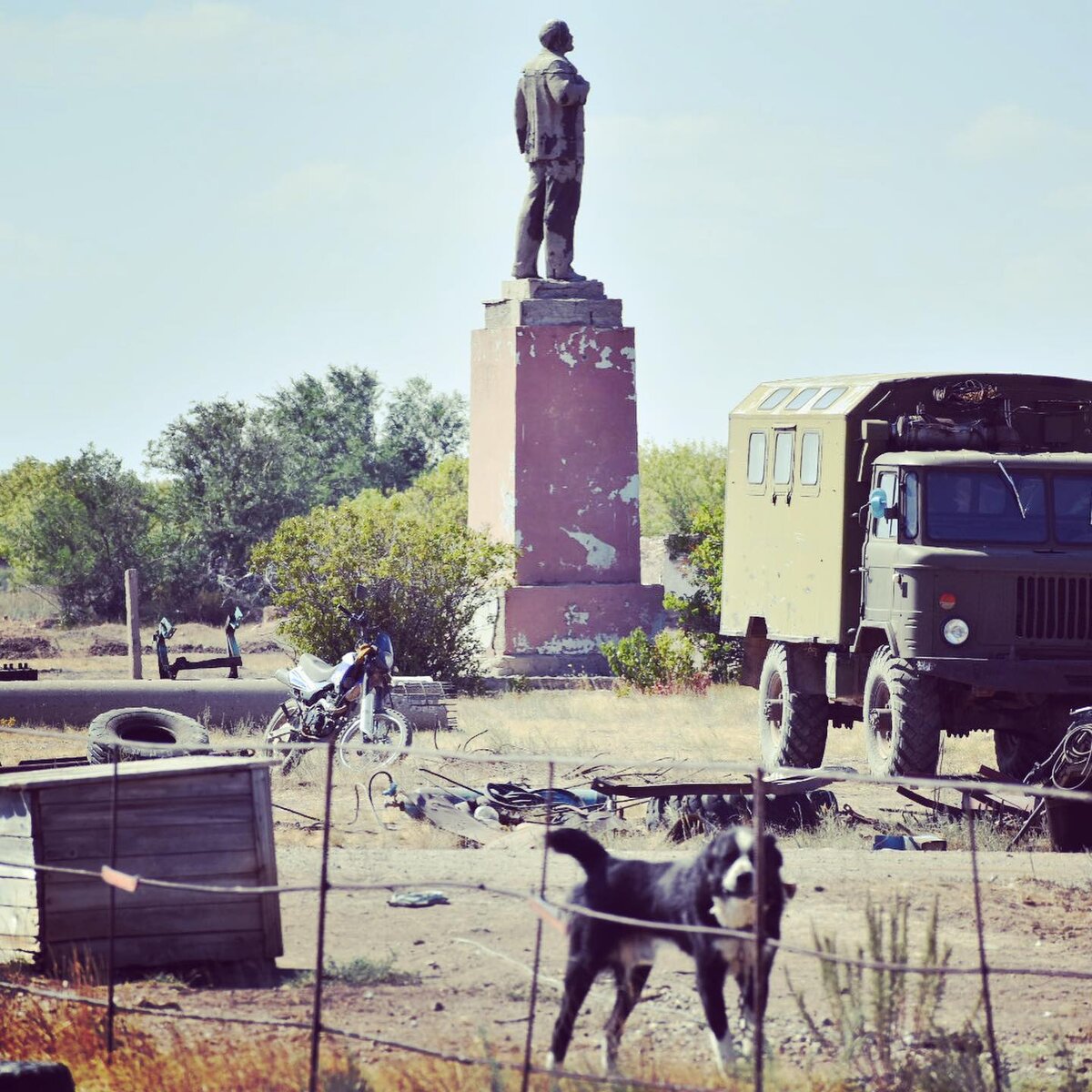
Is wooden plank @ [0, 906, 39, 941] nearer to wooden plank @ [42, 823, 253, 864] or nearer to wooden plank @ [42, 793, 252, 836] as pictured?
wooden plank @ [42, 823, 253, 864]

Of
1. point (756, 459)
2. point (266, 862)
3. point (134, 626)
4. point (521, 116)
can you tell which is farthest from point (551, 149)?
point (266, 862)

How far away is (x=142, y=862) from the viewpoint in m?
8.68

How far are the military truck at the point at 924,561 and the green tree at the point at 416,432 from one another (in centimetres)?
4827

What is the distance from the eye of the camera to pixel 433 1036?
7.85m

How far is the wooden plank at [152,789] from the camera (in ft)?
28.4

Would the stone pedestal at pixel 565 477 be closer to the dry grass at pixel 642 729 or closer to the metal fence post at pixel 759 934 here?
the dry grass at pixel 642 729

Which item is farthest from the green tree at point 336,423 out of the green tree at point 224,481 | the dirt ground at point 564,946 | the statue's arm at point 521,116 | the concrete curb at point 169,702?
the dirt ground at point 564,946

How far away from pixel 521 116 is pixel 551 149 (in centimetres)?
73

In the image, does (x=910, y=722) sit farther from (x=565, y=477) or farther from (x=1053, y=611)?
(x=565, y=477)

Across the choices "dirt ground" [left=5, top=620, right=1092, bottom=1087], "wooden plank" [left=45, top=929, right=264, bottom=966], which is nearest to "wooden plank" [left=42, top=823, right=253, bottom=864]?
"wooden plank" [left=45, top=929, right=264, bottom=966]

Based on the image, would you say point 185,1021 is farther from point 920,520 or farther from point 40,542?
point 40,542

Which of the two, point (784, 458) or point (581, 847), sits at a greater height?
point (784, 458)

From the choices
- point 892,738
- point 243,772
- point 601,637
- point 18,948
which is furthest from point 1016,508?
point 601,637

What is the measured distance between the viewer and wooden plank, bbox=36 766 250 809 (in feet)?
28.4
